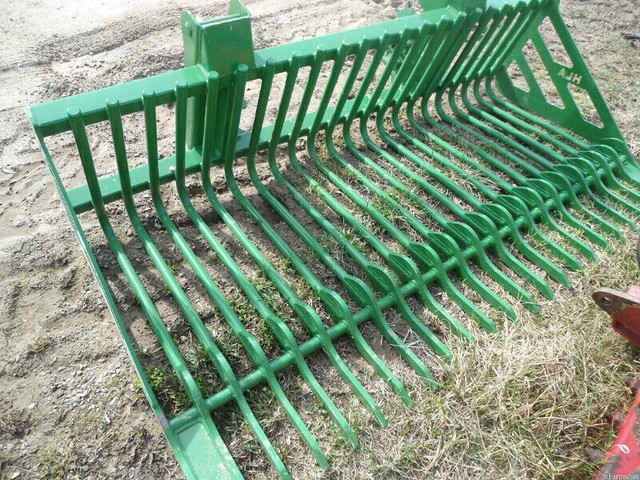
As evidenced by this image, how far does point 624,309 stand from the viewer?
2.09m

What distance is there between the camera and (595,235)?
2762 mm

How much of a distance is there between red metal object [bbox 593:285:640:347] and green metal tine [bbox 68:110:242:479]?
4.88 ft

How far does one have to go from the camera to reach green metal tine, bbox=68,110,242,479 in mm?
1871

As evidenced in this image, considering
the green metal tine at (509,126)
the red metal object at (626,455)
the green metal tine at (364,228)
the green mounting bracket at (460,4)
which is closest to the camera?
the red metal object at (626,455)

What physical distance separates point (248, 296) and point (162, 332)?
0.41m

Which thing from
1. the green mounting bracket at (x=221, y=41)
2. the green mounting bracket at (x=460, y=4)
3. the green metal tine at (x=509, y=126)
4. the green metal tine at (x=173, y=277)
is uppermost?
the green mounting bracket at (x=460, y=4)

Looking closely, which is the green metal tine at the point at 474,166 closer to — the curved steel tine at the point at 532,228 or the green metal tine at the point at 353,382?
the curved steel tine at the point at 532,228

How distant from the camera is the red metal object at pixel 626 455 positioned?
5.56 feet

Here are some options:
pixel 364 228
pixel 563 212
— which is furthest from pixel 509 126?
pixel 364 228

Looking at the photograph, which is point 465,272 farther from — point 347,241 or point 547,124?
point 547,124

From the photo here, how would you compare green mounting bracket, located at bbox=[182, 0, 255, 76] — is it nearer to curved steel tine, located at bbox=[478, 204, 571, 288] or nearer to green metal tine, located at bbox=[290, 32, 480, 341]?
green metal tine, located at bbox=[290, 32, 480, 341]

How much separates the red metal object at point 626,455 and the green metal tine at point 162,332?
1.21m

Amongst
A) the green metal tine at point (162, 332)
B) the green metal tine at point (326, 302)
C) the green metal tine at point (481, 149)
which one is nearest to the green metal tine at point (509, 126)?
the green metal tine at point (481, 149)

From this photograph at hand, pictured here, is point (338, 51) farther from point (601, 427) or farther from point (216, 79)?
point (601, 427)
